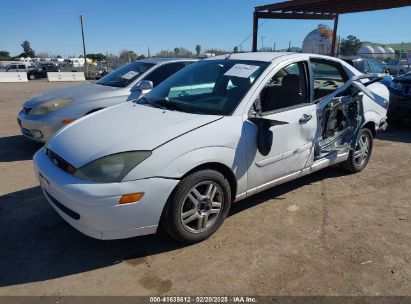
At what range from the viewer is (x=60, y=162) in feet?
10.3

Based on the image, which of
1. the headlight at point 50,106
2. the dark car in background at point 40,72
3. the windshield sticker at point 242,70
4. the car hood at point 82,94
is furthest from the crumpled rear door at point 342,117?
the dark car in background at point 40,72

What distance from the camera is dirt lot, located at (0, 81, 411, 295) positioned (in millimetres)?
2729

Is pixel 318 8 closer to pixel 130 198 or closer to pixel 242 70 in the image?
pixel 242 70

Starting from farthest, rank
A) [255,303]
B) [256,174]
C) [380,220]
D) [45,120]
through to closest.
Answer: [45,120] → [380,220] → [256,174] → [255,303]

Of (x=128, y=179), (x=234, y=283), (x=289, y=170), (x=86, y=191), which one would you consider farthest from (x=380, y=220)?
(x=86, y=191)

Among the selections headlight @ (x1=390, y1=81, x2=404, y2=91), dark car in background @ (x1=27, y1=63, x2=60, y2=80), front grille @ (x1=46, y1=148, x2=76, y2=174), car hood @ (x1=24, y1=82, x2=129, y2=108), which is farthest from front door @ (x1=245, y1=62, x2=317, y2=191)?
dark car in background @ (x1=27, y1=63, x2=60, y2=80)

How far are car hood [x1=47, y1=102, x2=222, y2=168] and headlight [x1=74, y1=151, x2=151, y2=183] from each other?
0.15ft

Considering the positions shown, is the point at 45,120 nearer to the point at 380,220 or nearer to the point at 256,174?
the point at 256,174

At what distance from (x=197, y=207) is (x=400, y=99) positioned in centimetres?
697

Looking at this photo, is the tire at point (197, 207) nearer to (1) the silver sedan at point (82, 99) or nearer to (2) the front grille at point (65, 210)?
(2) the front grille at point (65, 210)

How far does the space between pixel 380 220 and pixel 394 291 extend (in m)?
1.26

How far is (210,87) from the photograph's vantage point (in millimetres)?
4027

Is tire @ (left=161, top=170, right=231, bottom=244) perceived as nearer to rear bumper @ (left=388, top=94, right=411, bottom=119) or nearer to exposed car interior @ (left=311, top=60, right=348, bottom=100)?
exposed car interior @ (left=311, top=60, right=348, bottom=100)

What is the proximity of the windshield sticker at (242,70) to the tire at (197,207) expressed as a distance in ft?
3.82
